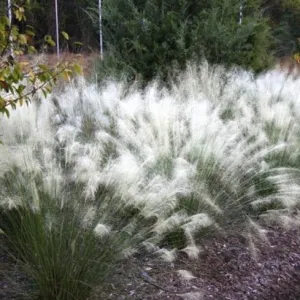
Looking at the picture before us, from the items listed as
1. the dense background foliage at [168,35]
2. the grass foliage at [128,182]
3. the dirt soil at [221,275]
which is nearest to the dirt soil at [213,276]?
the dirt soil at [221,275]

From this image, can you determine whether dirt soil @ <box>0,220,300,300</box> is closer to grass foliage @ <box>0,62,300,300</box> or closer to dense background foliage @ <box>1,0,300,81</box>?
grass foliage @ <box>0,62,300,300</box>

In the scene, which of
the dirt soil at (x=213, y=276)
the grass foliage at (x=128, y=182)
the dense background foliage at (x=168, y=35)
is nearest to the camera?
the grass foliage at (x=128, y=182)

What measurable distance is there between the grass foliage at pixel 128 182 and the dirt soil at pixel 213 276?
4.6 inches

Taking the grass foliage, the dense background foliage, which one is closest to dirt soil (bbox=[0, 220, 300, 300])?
the grass foliage

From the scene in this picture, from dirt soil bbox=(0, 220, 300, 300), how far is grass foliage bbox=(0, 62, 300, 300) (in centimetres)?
12

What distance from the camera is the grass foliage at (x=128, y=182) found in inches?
98.0

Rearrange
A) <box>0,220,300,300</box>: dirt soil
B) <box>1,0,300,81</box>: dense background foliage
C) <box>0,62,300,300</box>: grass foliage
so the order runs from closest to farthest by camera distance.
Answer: <box>0,62,300,300</box>: grass foliage → <box>0,220,300,300</box>: dirt soil → <box>1,0,300,81</box>: dense background foliage

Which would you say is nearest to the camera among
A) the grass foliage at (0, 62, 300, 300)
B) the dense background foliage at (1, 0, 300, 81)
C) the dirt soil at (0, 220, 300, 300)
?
the grass foliage at (0, 62, 300, 300)

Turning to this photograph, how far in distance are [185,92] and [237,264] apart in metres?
2.76

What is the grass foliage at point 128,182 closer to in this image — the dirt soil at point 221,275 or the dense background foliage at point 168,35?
the dirt soil at point 221,275

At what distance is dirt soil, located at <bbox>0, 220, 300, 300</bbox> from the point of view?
270 centimetres

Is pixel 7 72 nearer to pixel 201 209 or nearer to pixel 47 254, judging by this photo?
pixel 47 254

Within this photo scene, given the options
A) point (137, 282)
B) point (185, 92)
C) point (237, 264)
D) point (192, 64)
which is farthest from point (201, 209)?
point (192, 64)

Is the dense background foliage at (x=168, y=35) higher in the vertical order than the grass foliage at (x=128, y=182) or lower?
higher
